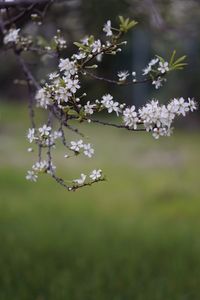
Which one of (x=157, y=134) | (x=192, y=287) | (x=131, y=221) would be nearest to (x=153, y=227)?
(x=131, y=221)

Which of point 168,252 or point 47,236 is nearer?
point 168,252

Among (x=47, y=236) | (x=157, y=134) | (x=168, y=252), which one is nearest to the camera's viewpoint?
(x=157, y=134)

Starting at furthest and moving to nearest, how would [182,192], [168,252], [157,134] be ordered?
[182,192] < [168,252] < [157,134]

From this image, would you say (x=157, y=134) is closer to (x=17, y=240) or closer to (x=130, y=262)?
(x=130, y=262)

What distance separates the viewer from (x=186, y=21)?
15.2 feet

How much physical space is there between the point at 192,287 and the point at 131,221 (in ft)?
9.50

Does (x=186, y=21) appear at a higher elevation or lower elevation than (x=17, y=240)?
higher

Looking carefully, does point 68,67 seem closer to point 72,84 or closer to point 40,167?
point 72,84

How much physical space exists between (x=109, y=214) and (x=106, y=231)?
1338mm

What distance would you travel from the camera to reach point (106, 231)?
689 centimetres

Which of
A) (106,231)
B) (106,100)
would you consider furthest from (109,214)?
(106,100)

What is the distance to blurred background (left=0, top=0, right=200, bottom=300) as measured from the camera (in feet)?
14.8

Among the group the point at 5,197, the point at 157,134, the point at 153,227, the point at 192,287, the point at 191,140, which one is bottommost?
the point at 157,134

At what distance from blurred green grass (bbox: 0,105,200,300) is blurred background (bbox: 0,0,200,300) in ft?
0.04
